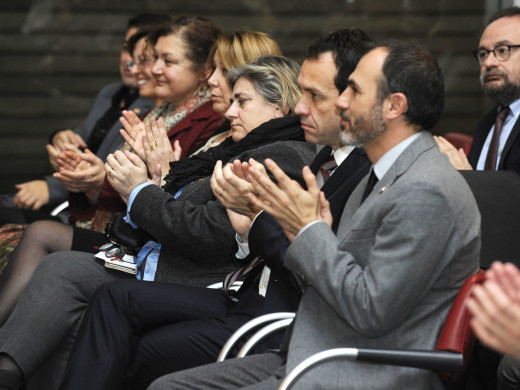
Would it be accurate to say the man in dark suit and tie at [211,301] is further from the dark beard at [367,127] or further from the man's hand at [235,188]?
the dark beard at [367,127]

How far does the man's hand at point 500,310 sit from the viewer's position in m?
1.80

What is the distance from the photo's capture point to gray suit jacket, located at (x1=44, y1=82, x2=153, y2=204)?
4945 mm

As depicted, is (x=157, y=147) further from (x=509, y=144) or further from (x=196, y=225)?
(x=509, y=144)

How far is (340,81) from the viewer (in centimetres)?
307

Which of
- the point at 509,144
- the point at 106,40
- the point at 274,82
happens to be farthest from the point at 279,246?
the point at 106,40

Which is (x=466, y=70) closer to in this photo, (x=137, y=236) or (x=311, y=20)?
(x=311, y=20)

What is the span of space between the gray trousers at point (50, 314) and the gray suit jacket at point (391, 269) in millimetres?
1272

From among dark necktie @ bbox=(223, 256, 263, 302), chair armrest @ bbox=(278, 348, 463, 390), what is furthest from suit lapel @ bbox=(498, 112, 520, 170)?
chair armrest @ bbox=(278, 348, 463, 390)

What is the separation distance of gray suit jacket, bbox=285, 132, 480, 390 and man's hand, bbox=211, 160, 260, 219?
1.64ft

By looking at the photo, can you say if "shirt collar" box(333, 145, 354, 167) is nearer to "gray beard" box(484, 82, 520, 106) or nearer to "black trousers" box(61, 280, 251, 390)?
"black trousers" box(61, 280, 251, 390)

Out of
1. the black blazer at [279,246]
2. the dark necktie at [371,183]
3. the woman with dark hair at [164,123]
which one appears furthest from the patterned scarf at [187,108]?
the dark necktie at [371,183]

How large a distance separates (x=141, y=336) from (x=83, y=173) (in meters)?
1.40

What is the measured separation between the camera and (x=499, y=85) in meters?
3.82

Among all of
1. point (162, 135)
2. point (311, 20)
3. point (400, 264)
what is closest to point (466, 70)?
point (311, 20)
